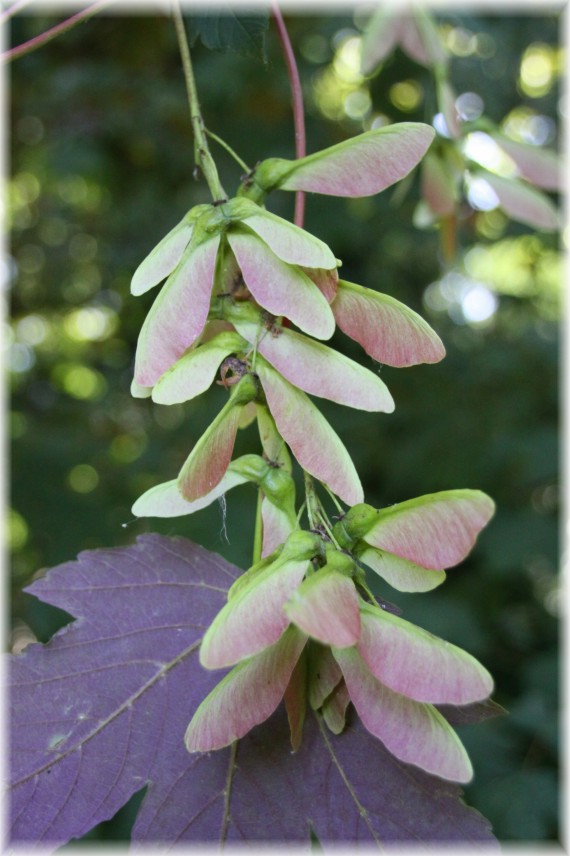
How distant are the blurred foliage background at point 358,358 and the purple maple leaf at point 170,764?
2.40ft

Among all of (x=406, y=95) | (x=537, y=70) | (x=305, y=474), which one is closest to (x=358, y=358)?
(x=406, y=95)

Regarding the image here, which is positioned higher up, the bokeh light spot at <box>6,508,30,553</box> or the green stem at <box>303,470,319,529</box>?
the green stem at <box>303,470,319,529</box>

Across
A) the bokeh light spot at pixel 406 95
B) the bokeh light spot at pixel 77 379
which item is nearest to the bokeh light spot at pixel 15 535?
the bokeh light spot at pixel 77 379

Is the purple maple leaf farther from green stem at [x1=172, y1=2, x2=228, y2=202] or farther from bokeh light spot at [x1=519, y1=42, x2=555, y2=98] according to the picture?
bokeh light spot at [x1=519, y1=42, x2=555, y2=98]

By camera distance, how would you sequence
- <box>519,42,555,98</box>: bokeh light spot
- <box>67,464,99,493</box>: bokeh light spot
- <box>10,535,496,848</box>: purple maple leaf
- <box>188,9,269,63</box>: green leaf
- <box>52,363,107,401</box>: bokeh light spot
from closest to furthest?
1. <box>10,535,496,848</box>: purple maple leaf
2. <box>188,9,269,63</box>: green leaf
3. <box>67,464,99,493</box>: bokeh light spot
4. <box>519,42,555,98</box>: bokeh light spot
5. <box>52,363,107,401</box>: bokeh light spot

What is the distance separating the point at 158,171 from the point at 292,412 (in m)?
1.92

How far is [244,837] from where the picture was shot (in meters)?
0.57

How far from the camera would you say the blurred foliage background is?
168cm

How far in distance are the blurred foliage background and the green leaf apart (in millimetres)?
388

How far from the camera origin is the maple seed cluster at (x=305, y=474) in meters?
0.47

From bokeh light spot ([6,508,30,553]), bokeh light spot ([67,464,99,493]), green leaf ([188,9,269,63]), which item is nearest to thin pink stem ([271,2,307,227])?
green leaf ([188,9,269,63])

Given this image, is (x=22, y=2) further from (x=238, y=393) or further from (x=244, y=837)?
(x=244, y=837)

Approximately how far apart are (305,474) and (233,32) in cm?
51

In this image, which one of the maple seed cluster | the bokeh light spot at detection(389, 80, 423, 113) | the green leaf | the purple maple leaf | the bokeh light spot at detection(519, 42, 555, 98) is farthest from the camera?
the bokeh light spot at detection(519, 42, 555, 98)
